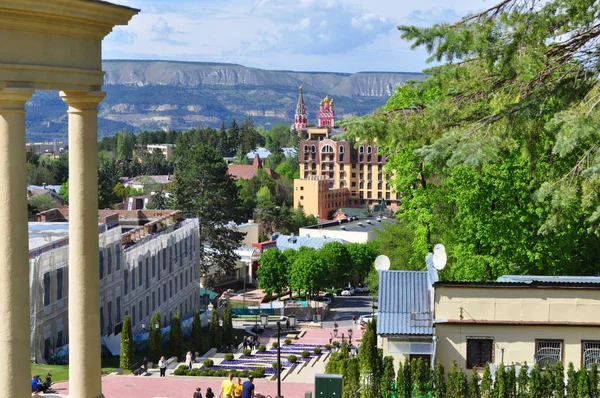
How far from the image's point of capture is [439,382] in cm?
2253

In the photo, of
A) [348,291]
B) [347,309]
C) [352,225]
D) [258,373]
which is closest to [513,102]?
[258,373]

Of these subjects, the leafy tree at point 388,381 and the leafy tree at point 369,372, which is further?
the leafy tree at point 369,372

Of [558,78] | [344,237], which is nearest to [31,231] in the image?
[558,78]

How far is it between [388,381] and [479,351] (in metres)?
2.31

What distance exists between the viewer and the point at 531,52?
53.5 feet

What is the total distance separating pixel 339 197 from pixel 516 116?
16606 cm

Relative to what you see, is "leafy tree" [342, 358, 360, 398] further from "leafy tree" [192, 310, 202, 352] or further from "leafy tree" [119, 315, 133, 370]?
"leafy tree" [192, 310, 202, 352]

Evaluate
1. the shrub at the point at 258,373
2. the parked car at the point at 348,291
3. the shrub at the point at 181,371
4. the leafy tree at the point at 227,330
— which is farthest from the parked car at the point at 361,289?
the shrub at the point at 181,371

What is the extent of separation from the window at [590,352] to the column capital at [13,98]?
652 inches

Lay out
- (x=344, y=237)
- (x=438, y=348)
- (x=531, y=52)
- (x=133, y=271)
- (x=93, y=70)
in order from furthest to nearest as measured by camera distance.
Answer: (x=344, y=237) < (x=133, y=271) < (x=438, y=348) < (x=531, y=52) < (x=93, y=70)

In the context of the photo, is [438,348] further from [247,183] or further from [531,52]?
[247,183]

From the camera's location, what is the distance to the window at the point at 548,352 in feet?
75.4

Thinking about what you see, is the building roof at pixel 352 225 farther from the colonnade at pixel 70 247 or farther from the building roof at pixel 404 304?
the colonnade at pixel 70 247

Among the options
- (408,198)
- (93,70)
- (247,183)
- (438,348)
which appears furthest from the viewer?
(247,183)
